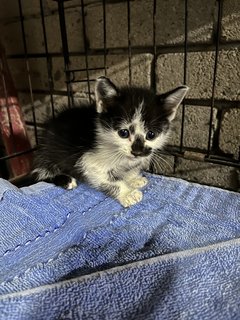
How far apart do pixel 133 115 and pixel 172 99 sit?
0.54ft

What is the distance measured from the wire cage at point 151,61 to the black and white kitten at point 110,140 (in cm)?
20

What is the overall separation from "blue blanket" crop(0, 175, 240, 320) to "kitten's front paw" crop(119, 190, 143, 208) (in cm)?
2

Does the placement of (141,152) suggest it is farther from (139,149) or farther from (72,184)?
(72,184)

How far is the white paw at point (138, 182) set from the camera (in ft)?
4.62

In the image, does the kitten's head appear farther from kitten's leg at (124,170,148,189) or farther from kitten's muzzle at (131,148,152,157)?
kitten's leg at (124,170,148,189)

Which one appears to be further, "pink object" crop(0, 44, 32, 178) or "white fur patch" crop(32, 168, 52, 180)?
"pink object" crop(0, 44, 32, 178)

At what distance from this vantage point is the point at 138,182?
1425 mm

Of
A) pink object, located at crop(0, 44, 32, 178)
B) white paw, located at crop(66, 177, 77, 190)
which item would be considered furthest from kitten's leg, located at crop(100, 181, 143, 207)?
pink object, located at crop(0, 44, 32, 178)

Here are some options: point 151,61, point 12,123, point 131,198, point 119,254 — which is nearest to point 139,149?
point 131,198

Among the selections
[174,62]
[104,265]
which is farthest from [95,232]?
[174,62]

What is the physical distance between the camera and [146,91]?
1271 millimetres

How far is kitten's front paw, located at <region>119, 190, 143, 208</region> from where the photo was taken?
4.11 ft

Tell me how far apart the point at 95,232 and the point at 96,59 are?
0.99m

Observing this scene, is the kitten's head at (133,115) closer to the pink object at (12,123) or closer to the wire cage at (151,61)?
the wire cage at (151,61)
